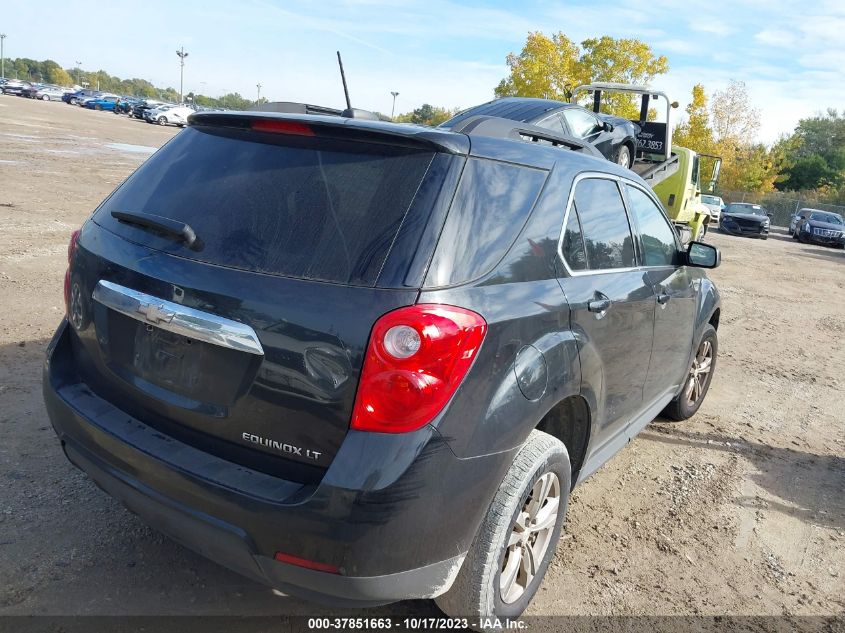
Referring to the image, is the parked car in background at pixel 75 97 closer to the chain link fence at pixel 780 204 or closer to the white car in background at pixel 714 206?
the chain link fence at pixel 780 204

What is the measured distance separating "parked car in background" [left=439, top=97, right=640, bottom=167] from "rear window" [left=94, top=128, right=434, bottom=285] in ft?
19.0

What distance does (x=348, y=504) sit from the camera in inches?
78.5

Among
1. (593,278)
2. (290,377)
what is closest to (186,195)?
(290,377)

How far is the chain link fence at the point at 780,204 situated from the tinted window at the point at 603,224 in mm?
47302

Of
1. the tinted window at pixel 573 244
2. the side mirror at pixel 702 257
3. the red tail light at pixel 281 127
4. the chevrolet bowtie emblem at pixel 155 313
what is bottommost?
the chevrolet bowtie emblem at pixel 155 313

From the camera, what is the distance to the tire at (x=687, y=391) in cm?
498

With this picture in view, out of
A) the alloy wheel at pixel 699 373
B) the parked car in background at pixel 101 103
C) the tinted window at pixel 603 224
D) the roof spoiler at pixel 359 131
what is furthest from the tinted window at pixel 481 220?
the parked car in background at pixel 101 103

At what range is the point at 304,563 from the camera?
6.75 feet

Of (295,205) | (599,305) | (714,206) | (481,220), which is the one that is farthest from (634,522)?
(714,206)

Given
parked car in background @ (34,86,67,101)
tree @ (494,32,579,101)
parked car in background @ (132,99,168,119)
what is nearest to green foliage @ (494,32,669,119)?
tree @ (494,32,579,101)

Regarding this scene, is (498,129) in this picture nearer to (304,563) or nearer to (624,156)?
(304,563)

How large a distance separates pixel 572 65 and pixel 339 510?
38.9 meters

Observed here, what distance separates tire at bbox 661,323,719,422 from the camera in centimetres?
498

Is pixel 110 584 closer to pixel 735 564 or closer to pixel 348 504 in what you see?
pixel 348 504
